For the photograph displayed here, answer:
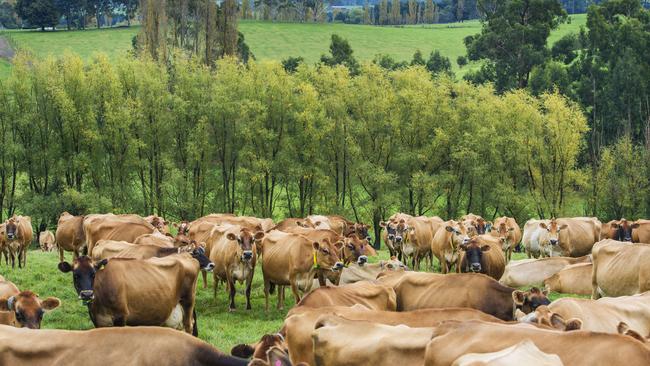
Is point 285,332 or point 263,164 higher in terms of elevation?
point 285,332

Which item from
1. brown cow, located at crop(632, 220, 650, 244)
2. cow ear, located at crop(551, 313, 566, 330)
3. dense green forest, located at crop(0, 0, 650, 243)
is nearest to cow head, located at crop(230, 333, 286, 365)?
cow ear, located at crop(551, 313, 566, 330)

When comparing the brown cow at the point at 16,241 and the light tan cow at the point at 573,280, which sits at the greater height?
the light tan cow at the point at 573,280

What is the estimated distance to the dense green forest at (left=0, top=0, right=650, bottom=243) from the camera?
2133 inches

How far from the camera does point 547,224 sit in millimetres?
34000

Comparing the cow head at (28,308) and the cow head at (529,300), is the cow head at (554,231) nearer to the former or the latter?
the cow head at (529,300)

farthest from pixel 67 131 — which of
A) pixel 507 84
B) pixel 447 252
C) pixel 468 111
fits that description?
pixel 507 84

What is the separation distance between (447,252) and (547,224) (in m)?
7.24

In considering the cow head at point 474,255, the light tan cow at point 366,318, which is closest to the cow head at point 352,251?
the cow head at point 474,255

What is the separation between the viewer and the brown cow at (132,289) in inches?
638

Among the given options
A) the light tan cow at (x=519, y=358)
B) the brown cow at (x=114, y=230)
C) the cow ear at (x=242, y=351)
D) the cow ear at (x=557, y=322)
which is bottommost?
the brown cow at (x=114, y=230)

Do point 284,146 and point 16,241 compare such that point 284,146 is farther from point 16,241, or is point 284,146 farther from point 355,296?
point 355,296

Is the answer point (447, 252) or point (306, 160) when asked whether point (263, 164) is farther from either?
point (447, 252)

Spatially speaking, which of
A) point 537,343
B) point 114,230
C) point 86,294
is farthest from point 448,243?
point 537,343

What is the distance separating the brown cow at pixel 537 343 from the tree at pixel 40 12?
133829 millimetres
